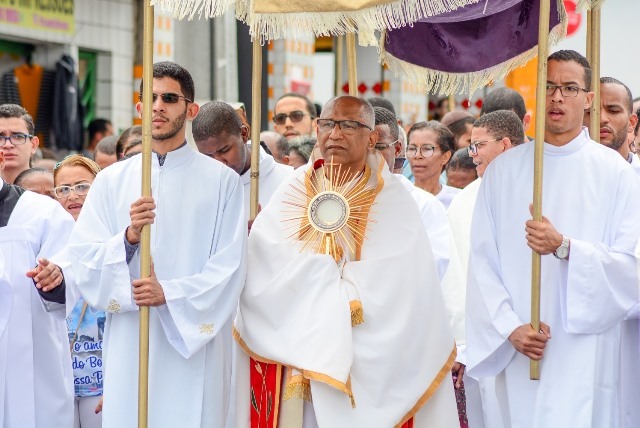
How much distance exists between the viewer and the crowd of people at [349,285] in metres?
6.02

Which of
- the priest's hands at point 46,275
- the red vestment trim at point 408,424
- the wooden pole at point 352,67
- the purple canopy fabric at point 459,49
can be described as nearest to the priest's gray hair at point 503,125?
the purple canopy fabric at point 459,49

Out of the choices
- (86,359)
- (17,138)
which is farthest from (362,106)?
(17,138)

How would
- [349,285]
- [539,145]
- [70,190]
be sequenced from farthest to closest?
[70,190] → [349,285] → [539,145]

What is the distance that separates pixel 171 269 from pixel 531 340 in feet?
5.49

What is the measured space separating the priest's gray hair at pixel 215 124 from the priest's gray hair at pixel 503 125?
1432 millimetres

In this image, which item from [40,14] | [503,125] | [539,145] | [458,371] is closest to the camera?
[539,145]

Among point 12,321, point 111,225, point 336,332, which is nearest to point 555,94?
point 336,332

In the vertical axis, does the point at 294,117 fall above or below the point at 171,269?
above

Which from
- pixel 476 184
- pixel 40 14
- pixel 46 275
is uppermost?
pixel 40 14

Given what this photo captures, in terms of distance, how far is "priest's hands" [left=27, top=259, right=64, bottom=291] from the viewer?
6562 millimetres

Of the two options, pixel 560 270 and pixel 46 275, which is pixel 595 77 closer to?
pixel 560 270

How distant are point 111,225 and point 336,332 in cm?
123

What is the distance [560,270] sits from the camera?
6.07 meters

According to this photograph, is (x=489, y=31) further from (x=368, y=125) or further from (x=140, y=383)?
(x=140, y=383)
